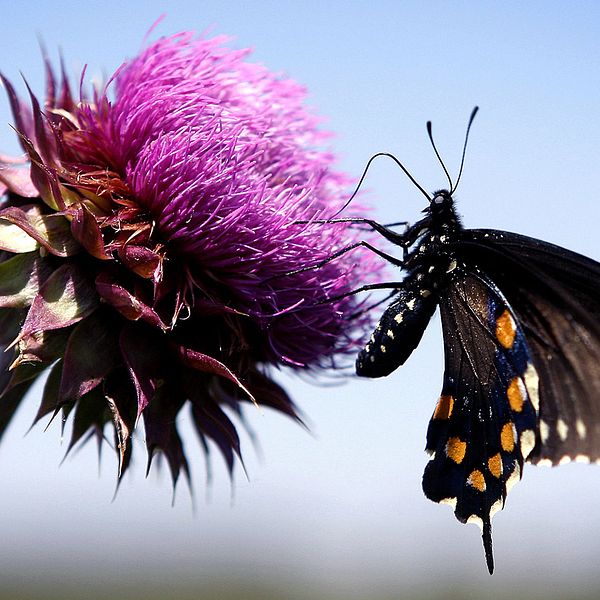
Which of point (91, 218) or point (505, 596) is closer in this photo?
point (91, 218)

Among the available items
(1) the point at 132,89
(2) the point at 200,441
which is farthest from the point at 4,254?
(2) the point at 200,441

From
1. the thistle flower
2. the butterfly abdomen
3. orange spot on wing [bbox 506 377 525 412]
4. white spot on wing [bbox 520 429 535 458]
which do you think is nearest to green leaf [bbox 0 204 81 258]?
the thistle flower

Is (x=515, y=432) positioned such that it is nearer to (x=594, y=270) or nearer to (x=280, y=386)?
(x=594, y=270)

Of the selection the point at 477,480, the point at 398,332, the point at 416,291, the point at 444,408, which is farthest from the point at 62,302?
the point at 477,480

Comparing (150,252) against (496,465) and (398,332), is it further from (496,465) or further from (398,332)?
(496,465)

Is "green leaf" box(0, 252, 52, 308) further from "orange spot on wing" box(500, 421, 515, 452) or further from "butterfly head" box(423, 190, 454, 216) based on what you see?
"orange spot on wing" box(500, 421, 515, 452)

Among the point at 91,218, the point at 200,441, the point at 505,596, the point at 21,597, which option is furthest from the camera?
the point at 505,596

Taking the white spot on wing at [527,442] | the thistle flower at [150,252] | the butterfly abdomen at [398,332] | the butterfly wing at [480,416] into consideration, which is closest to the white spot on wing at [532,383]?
the butterfly wing at [480,416]
